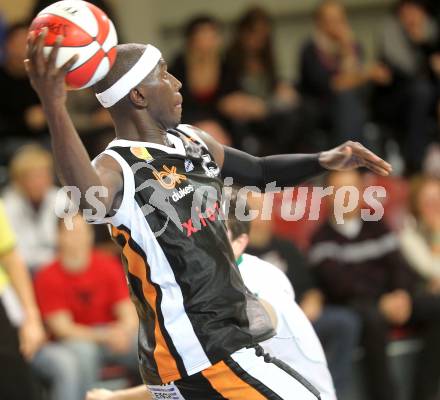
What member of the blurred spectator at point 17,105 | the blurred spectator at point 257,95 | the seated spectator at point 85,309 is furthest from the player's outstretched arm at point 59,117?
the blurred spectator at point 257,95

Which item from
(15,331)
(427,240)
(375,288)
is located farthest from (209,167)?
(427,240)

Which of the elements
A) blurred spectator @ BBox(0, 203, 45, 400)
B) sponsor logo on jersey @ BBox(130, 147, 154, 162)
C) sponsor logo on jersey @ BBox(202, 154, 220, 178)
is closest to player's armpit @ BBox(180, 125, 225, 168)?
sponsor logo on jersey @ BBox(202, 154, 220, 178)

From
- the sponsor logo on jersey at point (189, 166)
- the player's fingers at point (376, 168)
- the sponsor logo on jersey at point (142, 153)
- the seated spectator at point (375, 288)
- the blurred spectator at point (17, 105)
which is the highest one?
the sponsor logo on jersey at point (142, 153)

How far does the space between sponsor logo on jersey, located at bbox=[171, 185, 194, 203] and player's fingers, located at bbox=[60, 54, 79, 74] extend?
0.68 m

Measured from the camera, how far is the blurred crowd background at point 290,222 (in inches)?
265

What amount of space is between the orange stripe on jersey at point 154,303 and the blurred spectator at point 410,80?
6271 millimetres

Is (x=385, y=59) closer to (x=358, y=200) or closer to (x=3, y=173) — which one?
(x=358, y=200)

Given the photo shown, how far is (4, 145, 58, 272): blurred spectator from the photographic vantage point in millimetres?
7320

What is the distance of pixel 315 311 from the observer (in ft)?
24.4

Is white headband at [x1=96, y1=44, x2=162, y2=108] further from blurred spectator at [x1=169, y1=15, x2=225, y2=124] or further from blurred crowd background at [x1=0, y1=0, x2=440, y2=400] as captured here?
blurred spectator at [x1=169, y1=15, x2=225, y2=124]

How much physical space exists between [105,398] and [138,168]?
120 cm

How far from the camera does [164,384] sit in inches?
152

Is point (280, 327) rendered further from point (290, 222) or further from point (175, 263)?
point (290, 222)

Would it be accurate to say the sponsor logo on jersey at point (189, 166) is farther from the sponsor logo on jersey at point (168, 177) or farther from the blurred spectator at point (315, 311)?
the blurred spectator at point (315, 311)
